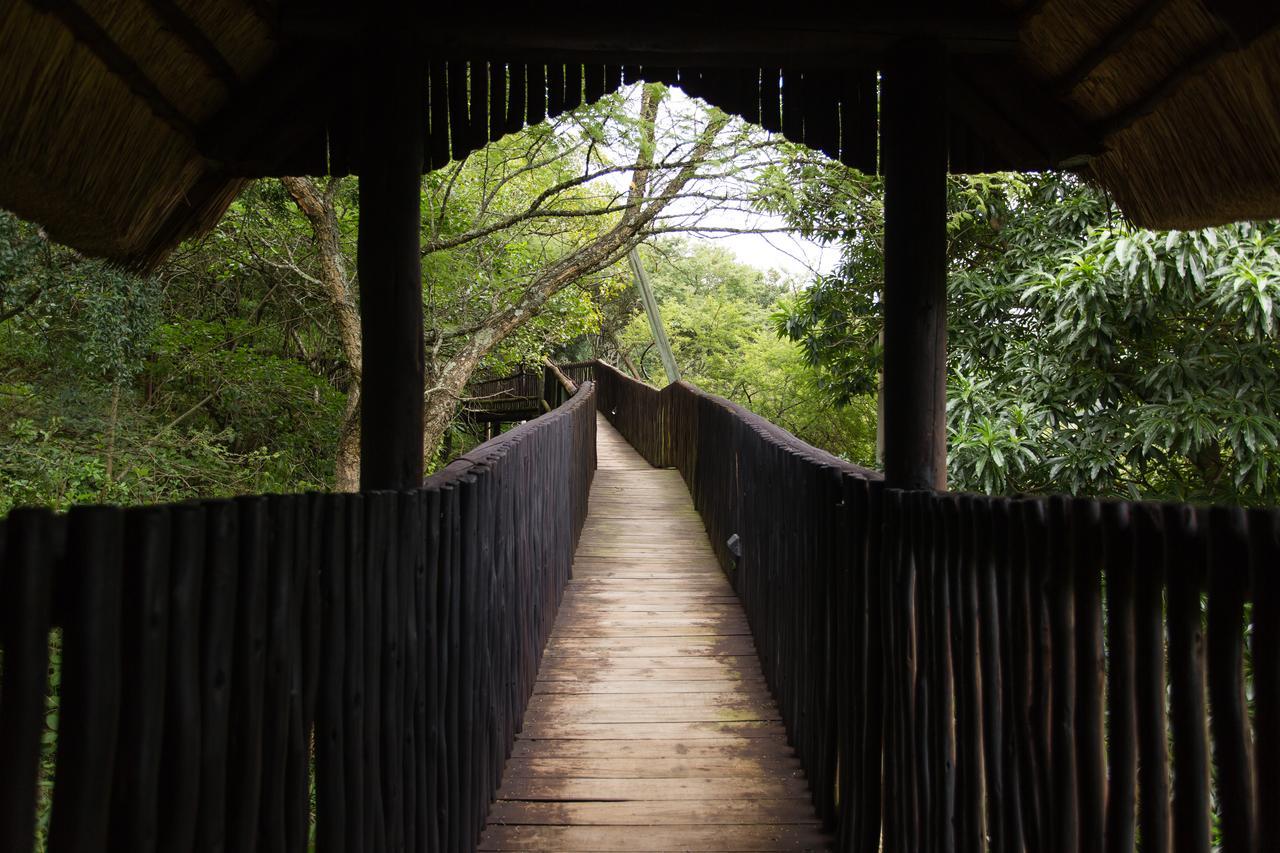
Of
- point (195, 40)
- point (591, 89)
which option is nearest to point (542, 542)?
point (591, 89)

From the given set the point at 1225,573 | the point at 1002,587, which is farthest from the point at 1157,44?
the point at 1225,573

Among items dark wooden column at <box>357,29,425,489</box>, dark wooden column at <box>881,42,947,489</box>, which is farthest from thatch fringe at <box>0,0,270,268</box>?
dark wooden column at <box>881,42,947,489</box>

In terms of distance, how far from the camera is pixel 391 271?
3531 mm

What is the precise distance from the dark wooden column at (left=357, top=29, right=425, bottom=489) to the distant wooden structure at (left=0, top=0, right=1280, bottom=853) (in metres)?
0.01

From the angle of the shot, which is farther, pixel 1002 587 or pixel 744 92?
pixel 744 92

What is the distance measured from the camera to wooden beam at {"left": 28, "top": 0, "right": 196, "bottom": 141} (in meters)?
2.63

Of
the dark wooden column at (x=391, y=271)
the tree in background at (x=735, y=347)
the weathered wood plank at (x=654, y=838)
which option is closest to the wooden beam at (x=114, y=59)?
the dark wooden column at (x=391, y=271)

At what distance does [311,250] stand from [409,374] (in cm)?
942

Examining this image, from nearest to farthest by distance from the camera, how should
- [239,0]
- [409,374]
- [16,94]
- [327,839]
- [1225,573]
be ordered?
[1225,573], [327,839], [16,94], [239,0], [409,374]

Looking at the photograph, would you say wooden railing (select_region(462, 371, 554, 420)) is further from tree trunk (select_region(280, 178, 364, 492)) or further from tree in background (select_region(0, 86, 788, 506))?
tree trunk (select_region(280, 178, 364, 492))

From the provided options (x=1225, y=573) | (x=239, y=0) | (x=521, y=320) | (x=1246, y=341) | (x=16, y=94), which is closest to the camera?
(x=1225, y=573)

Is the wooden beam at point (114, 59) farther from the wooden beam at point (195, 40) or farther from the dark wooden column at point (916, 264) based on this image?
the dark wooden column at point (916, 264)

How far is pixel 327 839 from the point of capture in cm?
209

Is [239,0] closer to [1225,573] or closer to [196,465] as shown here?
[1225,573]
